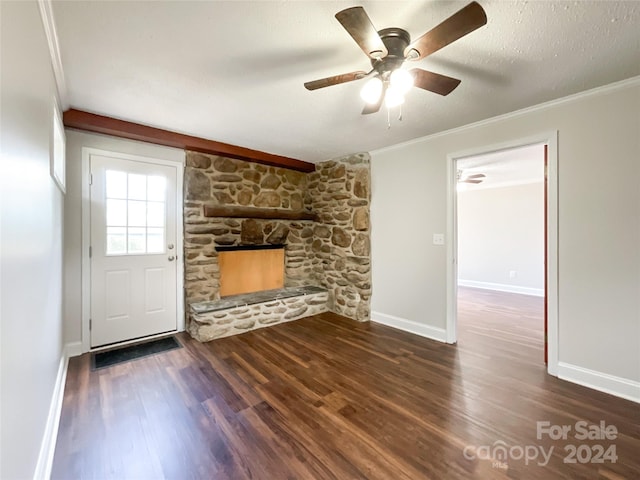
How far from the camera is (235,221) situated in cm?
379

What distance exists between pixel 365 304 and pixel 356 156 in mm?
2035

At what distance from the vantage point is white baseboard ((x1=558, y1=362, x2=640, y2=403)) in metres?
2.07

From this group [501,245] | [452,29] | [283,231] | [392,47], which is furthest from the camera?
[501,245]

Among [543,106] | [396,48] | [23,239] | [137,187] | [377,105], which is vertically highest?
[543,106]

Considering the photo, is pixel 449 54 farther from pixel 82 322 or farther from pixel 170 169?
pixel 82 322

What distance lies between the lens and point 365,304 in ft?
12.8

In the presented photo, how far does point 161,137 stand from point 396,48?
254cm

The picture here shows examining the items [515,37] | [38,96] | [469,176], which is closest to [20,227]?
[38,96]

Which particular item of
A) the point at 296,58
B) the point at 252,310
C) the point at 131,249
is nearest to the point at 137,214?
the point at 131,249

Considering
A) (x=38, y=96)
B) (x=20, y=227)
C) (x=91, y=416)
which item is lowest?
(x=91, y=416)

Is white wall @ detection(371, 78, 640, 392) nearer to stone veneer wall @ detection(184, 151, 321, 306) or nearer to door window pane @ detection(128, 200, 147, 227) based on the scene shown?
stone veneer wall @ detection(184, 151, 321, 306)

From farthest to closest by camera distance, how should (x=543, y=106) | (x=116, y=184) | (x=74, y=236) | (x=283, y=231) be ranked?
(x=283, y=231) → (x=116, y=184) → (x=74, y=236) → (x=543, y=106)

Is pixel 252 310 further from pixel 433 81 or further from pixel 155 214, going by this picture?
pixel 433 81

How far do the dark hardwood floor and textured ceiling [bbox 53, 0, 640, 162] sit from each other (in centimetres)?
229
